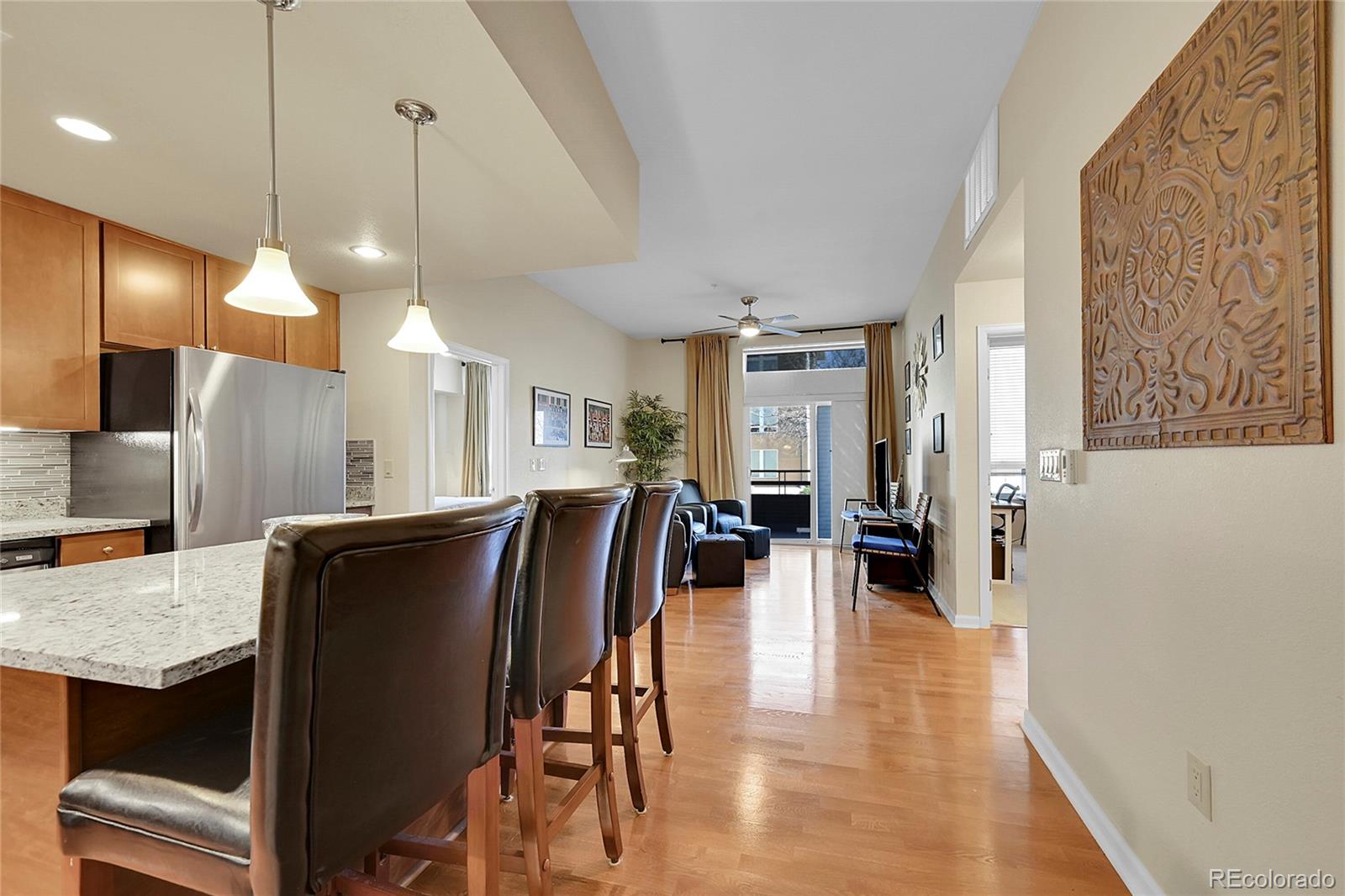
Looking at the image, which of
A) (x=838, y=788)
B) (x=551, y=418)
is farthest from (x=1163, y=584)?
(x=551, y=418)

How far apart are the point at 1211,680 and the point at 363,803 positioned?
1655 mm

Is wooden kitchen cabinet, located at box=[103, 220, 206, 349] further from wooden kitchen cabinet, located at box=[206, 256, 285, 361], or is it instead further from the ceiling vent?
the ceiling vent

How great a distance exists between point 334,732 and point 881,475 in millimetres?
6923

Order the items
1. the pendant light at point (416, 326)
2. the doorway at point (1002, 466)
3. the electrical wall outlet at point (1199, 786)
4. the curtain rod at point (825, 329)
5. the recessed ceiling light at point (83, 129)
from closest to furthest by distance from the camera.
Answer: the electrical wall outlet at point (1199, 786) < the recessed ceiling light at point (83, 129) < the pendant light at point (416, 326) < the doorway at point (1002, 466) < the curtain rod at point (825, 329)

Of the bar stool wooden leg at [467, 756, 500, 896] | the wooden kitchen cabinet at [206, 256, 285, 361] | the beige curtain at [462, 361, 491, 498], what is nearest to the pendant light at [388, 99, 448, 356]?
the bar stool wooden leg at [467, 756, 500, 896]

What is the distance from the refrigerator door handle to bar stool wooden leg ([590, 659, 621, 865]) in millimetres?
2285

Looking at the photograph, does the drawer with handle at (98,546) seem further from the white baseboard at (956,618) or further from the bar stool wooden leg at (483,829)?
the white baseboard at (956,618)

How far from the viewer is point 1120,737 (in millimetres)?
1652

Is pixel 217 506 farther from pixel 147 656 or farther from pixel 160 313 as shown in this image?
pixel 147 656

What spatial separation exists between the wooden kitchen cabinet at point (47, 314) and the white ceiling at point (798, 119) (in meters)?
2.49

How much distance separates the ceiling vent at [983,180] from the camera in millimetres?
2738

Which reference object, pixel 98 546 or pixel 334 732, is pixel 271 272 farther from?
pixel 98 546

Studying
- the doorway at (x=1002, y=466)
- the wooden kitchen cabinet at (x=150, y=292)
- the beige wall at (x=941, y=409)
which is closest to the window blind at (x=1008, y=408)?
the doorway at (x=1002, y=466)

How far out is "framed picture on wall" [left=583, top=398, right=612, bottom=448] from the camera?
21.2 ft
